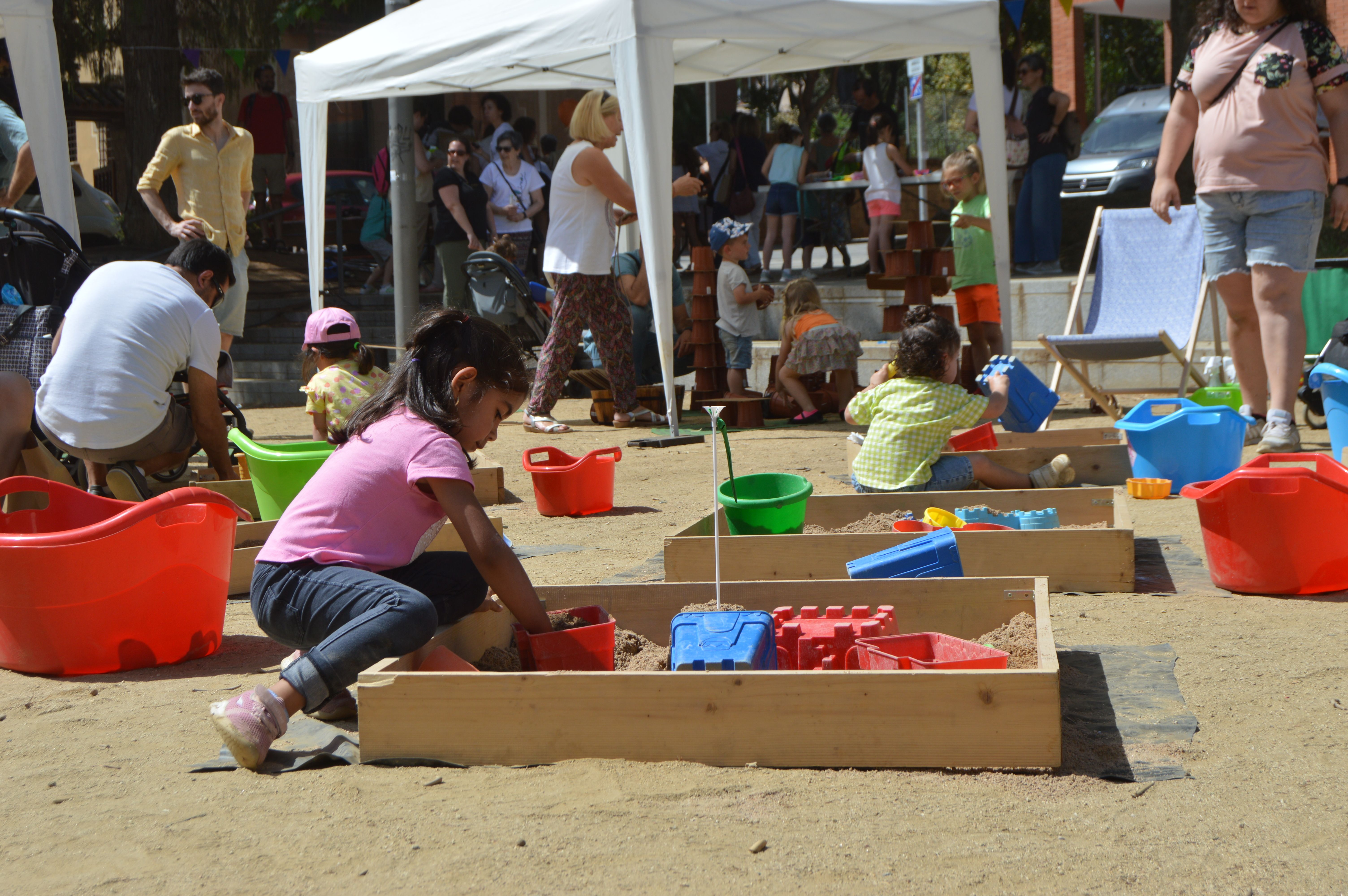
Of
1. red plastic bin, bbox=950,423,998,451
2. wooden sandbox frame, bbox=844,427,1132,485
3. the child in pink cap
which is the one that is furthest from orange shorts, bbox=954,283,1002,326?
the child in pink cap

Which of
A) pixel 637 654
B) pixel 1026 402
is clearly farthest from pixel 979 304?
pixel 637 654

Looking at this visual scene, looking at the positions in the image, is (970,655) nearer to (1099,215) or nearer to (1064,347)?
(1064,347)

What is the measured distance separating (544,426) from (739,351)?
5.91 feet

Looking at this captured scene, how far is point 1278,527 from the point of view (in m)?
3.52

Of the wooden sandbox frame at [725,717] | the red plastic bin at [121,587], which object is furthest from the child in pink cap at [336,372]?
the wooden sandbox frame at [725,717]

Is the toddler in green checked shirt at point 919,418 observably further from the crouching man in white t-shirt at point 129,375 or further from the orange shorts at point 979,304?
the orange shorts at point 979,304

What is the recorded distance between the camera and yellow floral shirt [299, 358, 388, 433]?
16.0 ft

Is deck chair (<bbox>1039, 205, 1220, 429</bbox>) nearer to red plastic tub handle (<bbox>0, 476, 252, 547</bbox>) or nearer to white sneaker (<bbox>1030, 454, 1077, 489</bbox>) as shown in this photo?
white sneaker (<bbox>1030, 454, 1077, 489</bbox>)

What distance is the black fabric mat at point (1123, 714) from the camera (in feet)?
7.92

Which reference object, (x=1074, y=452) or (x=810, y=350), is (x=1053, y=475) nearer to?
(x=1074, y=452)

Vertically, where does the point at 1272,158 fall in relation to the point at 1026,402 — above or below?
above

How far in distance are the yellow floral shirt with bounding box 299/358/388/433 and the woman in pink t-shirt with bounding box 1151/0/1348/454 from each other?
373 cm

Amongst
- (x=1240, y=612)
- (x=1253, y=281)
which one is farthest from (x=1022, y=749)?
(x=1253, y=281)

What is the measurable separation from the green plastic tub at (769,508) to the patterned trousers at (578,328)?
3659mm
